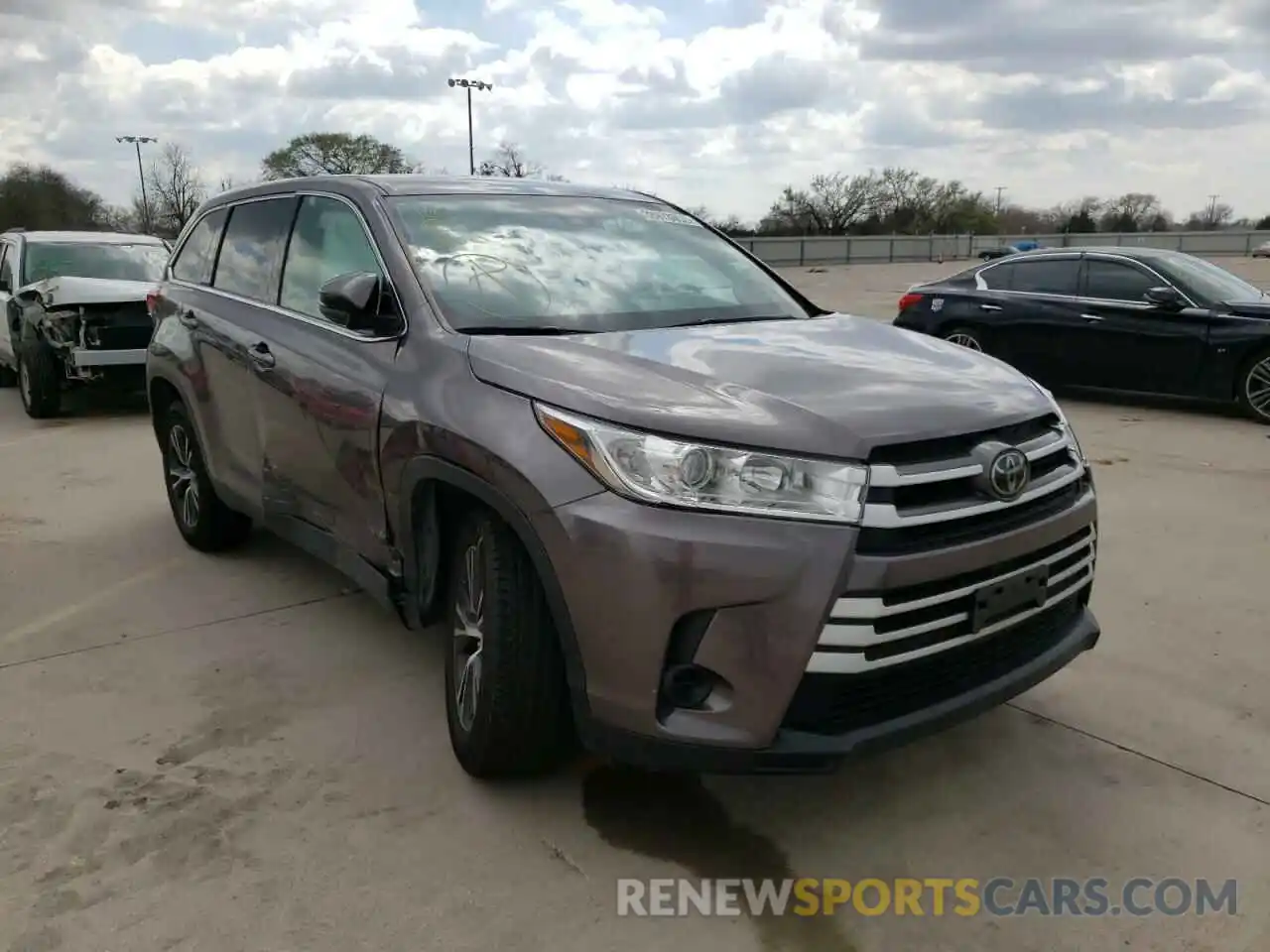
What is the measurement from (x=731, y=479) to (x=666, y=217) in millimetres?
2214

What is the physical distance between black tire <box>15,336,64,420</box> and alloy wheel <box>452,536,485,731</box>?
8.21 metres

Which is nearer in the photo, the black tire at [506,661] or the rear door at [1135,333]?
the black tire at [506,661]

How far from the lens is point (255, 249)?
15.2 ft

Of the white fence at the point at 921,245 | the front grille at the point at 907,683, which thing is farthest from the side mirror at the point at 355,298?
the white fence at the point at 921,245

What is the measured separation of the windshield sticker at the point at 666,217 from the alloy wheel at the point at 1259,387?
20.8ft

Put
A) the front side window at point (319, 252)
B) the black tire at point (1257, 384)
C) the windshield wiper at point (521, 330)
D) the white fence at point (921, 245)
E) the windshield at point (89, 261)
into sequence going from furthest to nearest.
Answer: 1. the white fence at point (921, 245)
2. the windshield at point (89, 261)
3. the black tire at point (1257, 384)
4. the front side window at point (319, 252)
5. the windshield wiper at point (521, 330)

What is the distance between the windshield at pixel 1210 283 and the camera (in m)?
9.06

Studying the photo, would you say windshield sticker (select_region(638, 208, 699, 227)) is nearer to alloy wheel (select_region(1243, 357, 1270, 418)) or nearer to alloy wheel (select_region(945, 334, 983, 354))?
alloy wheel (select_region(1243, 357, 1270, 418))

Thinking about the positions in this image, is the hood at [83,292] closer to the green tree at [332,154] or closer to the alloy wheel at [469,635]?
the alloy wheel at [469,635]

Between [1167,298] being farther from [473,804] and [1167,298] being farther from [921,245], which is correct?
[921,245]

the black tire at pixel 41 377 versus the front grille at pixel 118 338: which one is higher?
the front grille at pixel 118 338

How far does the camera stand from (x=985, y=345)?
10367mm

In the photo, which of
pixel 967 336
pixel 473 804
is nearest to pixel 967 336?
pixel 967 336

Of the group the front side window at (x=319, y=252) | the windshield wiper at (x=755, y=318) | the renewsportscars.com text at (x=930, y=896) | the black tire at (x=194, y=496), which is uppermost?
the front side window at (x=319, y=252)
